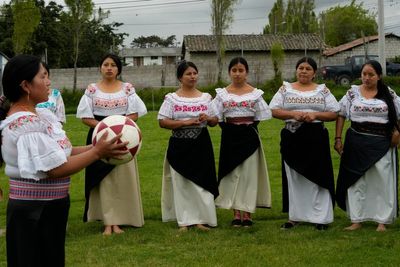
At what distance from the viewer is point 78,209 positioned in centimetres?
830

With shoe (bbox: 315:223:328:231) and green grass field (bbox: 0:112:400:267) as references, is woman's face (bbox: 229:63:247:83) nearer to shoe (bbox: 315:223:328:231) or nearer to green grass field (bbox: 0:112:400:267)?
green grass field (bbox: 0:112:400:267)

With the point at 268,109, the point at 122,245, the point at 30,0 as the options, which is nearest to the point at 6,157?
the point at 122,245

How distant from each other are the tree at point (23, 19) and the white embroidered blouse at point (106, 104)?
26.6 m

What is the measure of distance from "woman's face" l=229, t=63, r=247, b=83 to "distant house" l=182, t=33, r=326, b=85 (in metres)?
28.9

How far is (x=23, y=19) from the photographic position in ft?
104

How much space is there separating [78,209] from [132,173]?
69.8 inches

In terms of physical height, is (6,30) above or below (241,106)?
above

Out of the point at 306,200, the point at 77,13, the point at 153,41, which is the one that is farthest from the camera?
the point at 153,41

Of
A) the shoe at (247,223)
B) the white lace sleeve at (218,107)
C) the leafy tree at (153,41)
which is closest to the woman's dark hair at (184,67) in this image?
the white lace sleeve at (218,107)

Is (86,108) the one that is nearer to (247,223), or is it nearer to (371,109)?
(247,223)

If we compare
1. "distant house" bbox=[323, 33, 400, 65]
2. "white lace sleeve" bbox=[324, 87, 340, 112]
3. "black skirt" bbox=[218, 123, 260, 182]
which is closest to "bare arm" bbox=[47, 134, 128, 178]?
"black skirt" bbox=[218, 123, 260, 182]

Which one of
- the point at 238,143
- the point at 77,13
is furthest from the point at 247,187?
the point at 77,13

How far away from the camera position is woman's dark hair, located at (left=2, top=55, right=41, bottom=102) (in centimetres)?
332

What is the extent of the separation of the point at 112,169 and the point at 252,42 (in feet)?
115
